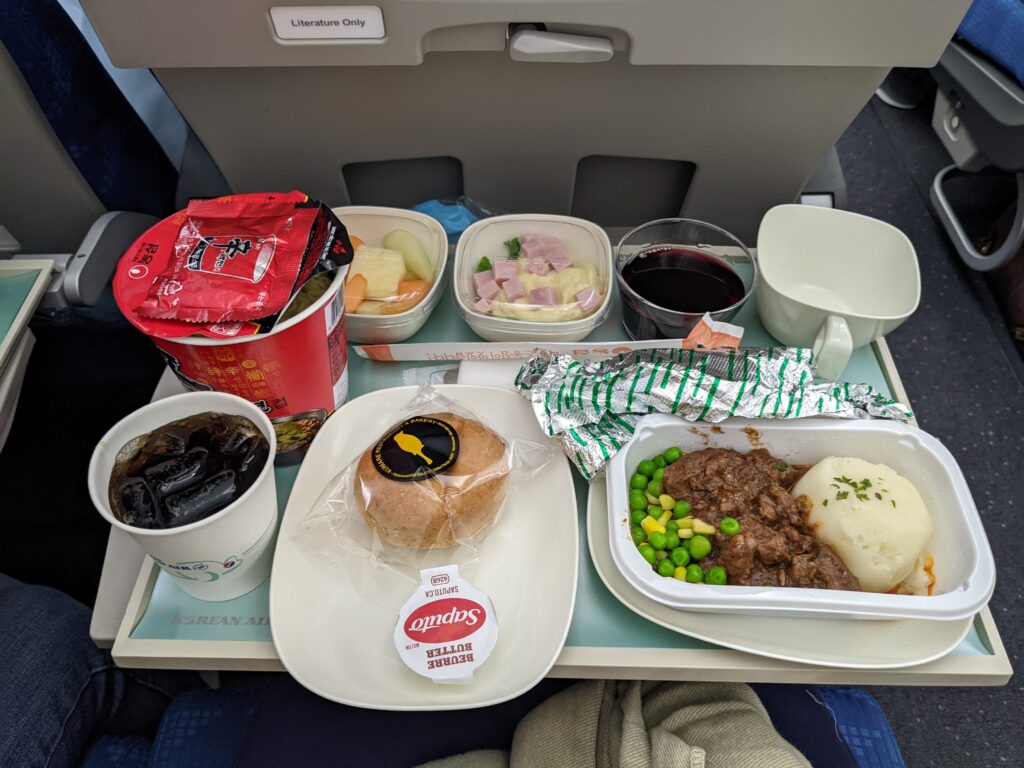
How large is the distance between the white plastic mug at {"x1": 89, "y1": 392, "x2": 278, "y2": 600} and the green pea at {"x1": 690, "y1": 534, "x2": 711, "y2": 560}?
0.49 metres

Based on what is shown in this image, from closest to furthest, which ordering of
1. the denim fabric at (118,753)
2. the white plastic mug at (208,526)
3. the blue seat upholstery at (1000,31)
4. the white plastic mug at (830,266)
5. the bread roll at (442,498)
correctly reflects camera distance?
the white plastic mug at (208,526) → the bread roll at (442,498) → the denim fabric at (118,753) → the white plastic mug at (830,266) → the blue seat upholstery at (1000,31)

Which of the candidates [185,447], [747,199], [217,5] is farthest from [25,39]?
[747,199]

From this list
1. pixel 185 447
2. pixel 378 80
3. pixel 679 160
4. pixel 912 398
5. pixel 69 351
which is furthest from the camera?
pixel 912 398

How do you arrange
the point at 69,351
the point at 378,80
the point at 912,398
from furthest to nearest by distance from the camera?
the point at 912,398, the point at 69,351, the point at 378,80

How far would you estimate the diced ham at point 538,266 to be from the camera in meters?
1.01

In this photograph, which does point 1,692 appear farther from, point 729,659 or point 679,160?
point 679,160

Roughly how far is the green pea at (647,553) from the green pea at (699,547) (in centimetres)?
5

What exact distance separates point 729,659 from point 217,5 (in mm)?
965

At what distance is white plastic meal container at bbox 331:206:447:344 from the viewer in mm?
959

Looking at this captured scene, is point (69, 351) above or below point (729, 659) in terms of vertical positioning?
below

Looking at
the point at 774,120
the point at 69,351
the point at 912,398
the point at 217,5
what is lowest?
the point at 912,398

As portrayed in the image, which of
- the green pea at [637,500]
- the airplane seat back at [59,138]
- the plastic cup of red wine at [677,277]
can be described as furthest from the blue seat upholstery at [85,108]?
the green pea at [637,500]

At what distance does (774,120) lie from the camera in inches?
40.5

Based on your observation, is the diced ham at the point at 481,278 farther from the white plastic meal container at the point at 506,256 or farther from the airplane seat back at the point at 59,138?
the airplane seat back at the point at 59,138
